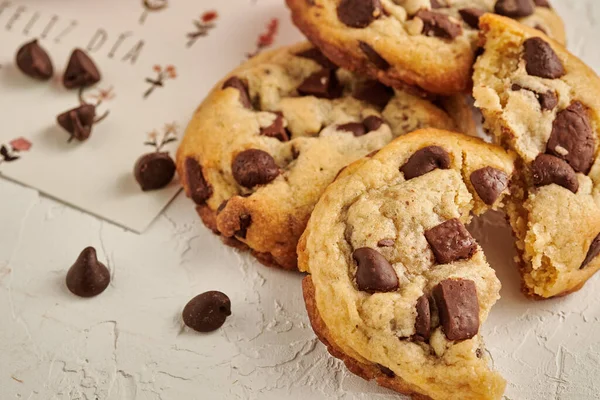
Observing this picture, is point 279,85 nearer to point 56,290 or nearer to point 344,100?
point 344,100

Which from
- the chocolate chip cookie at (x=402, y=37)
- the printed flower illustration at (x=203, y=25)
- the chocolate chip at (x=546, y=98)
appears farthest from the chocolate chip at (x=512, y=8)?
the printed flower illustration at (x=203, y=25)

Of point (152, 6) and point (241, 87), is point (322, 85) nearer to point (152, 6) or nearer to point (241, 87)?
point (241, 87)

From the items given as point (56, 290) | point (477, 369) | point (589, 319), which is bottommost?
point (56, 290)

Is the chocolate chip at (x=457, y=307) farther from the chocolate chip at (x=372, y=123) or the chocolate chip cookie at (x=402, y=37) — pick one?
the chocolate chip cookie at (x=402, y=37)

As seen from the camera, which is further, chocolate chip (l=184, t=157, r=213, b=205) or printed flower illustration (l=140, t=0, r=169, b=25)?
printed flower illustration (l=140, t=0, r=169, b=25)

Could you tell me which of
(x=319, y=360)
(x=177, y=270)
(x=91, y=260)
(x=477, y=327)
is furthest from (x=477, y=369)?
(x=91, y=260)

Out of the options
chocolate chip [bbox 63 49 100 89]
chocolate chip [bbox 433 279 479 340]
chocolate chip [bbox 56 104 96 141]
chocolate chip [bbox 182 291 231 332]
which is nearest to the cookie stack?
chocolate chip [bbox 433 279 479 340]

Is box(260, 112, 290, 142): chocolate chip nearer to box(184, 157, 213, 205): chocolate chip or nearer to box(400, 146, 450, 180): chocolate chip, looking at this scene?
box(184, 157, 213, 205): chocolate chip
